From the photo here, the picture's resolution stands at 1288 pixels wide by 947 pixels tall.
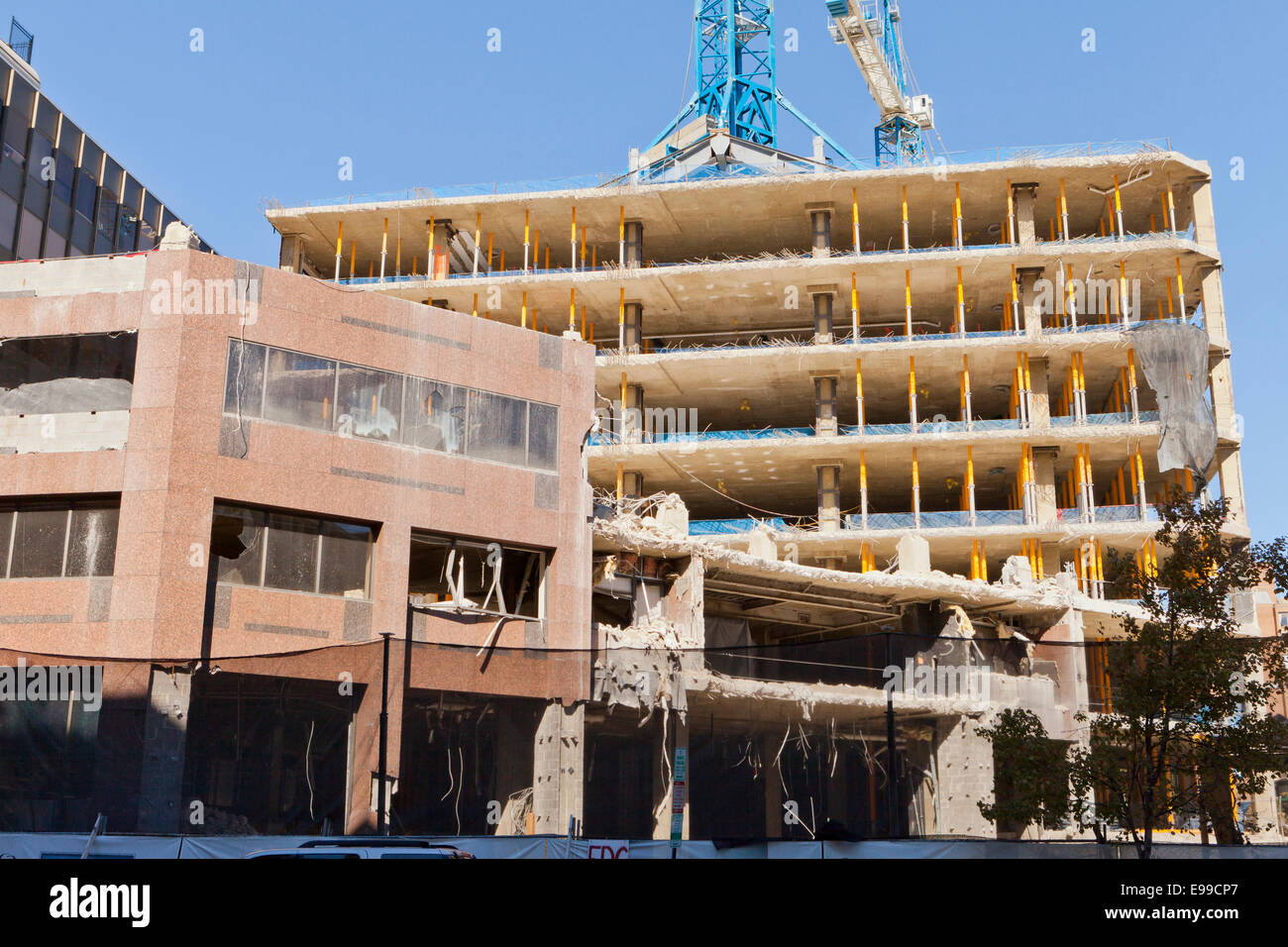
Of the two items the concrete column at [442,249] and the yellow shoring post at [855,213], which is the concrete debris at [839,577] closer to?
the yellow shoring post at [855,213]

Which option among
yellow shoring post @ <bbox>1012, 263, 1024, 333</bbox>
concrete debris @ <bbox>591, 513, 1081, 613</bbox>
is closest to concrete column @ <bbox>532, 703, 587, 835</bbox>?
concrete debris @ <bbox>591, 513, 1081, 613</bbox>

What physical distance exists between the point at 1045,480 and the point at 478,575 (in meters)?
36.4

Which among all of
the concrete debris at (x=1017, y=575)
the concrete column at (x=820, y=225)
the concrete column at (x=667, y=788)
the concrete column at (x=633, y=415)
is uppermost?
the concrete column at (x=820, y=225)

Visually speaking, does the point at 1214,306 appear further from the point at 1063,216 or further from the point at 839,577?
the point at 839,577

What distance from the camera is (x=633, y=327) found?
200 feet

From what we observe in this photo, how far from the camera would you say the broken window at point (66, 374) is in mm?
25438

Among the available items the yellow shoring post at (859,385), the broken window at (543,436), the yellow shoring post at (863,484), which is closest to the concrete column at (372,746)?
the broken window at (543,436)

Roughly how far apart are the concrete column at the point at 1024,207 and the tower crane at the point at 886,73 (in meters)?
25.1

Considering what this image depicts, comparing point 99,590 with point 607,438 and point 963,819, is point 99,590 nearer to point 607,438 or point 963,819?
point 963,819

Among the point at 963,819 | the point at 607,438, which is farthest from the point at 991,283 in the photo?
the point at 963,819

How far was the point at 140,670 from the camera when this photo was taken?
18469 mm

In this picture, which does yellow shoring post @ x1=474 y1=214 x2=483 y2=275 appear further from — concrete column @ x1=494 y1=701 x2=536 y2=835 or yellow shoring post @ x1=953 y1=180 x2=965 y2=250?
concrete column @ x1=494 y1=701 x2=536 y2=835

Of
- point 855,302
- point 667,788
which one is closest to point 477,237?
point 855,302

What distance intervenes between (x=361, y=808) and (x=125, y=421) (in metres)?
11.2
